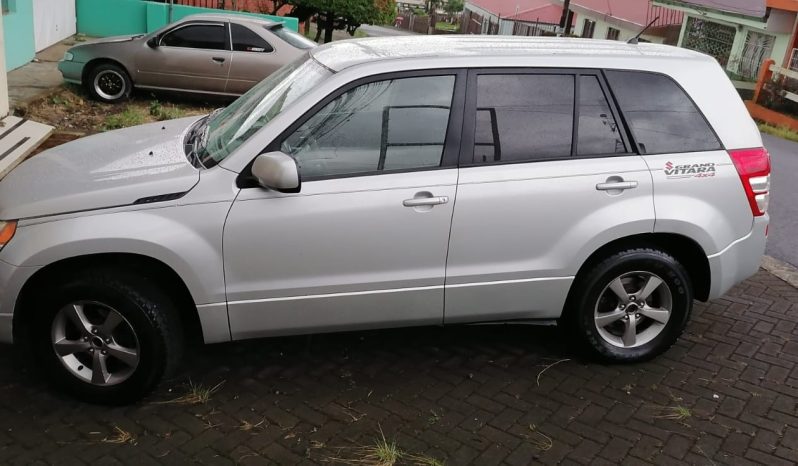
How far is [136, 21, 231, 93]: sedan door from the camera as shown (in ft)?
39.0

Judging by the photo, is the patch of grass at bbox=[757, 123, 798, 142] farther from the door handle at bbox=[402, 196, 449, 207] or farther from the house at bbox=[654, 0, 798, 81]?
the door handle at bbox=[402, 196, 449, 207]

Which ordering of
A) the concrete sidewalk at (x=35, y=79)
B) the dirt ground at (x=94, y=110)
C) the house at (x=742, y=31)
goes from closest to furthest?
the dirt ground at (x=94, y=110) < the concrete sidewalk at (x=35, y=79) < the house at (x=742, y=31)

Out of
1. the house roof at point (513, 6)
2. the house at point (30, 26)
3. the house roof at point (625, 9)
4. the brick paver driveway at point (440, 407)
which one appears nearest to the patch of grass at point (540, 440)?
the brick paver driveway at point (440, 407)

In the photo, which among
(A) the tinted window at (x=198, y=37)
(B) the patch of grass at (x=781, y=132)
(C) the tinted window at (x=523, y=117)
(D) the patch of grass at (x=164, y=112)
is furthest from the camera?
(B) the patch of grass at (x=781, y=132)

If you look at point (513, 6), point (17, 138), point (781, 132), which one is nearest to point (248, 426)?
point (17, 138)

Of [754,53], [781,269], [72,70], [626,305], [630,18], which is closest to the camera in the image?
[626,305]

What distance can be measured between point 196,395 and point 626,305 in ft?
8.20

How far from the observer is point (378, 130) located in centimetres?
420

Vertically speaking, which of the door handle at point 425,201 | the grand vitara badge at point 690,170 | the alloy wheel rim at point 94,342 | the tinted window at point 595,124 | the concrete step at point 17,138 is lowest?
the concrete step at point 17,138

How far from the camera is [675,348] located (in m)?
5.11

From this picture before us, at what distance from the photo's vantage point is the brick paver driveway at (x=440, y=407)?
3.88 m

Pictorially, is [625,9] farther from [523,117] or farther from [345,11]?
[523,117]

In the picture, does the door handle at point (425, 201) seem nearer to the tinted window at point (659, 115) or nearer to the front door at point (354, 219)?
the front door at point (354, 219)

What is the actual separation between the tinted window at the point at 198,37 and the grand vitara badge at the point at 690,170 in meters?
9.00
